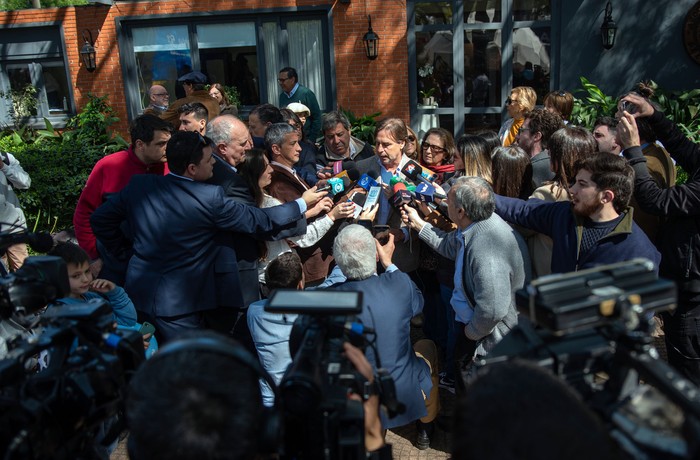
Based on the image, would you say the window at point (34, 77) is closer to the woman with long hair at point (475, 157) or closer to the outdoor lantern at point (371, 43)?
the outdoor lantern at point (371, 43)

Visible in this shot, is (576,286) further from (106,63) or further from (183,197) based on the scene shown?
(106,63)

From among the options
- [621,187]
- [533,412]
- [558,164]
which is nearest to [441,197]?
[558,164]

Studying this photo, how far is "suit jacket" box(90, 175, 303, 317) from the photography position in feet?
11.7

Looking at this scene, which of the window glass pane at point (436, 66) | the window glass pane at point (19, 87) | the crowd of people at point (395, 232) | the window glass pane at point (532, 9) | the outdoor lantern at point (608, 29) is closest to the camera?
the crowd of people at point (395, 232)

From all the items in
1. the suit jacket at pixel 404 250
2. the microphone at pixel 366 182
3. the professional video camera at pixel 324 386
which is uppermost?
the microphone at pixel 366 182

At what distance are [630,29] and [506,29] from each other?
6.49 feet

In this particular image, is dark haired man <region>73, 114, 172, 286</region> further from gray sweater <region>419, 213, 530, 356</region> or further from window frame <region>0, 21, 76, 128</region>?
window frame <region>0, 21, 76, 128</region>

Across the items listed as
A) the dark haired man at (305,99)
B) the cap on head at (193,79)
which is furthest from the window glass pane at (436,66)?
the cap on head at (193,79)

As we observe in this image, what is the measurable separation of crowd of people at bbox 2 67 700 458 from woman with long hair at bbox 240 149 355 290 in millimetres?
12

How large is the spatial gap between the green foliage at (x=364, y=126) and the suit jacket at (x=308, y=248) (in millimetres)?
5302

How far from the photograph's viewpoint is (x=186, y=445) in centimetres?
130

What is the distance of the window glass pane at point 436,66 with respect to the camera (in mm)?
10273

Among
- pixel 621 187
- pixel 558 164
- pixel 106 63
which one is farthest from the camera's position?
pixel 106 63

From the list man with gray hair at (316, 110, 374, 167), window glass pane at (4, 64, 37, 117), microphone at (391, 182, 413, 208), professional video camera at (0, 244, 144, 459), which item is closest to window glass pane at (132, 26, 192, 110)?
window glass pane at (4, 64, 37, 117)
